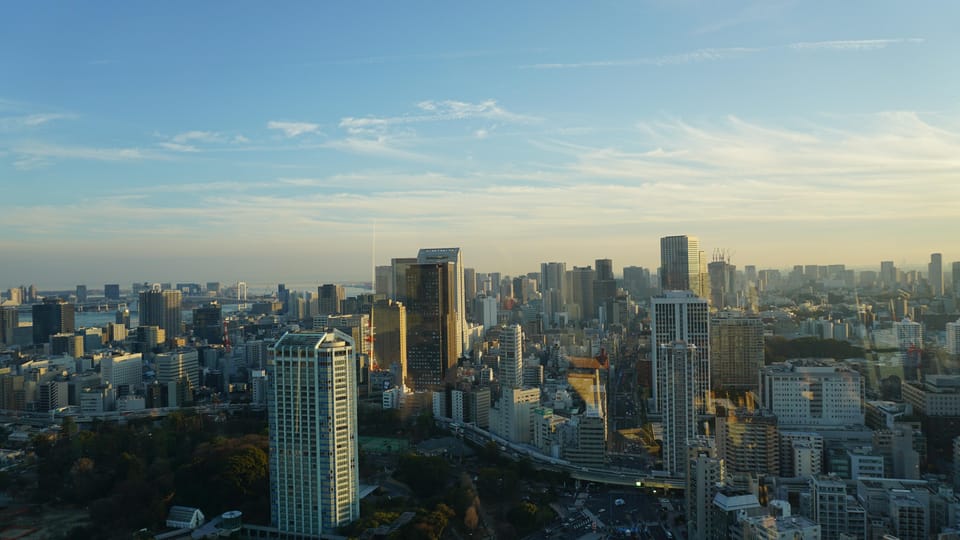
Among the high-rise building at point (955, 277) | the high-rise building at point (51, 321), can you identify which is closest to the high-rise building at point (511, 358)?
the high-rise building at point (955, 277)

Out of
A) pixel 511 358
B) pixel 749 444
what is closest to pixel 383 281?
pixel 511 358

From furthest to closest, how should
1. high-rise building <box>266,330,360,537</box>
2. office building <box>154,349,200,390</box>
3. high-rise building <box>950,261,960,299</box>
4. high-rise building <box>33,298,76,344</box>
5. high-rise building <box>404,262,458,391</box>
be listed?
high-rise building <box>33,298,76,344</box> < high-rise building <box>404,262,458,391</box> < office building <box>154,349,200,390</box> < high-rise building <box>950,261,960,299</box> < high-rise building <box>266,330,360,537</box>

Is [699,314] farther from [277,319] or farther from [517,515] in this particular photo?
[277,319]

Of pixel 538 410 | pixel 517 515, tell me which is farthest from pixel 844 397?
pixel 517 515

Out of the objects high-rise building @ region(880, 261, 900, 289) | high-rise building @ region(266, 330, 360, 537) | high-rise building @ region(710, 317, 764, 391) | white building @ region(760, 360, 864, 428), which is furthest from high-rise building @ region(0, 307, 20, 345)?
high-rise building @ region(880, 261, 900, 289)

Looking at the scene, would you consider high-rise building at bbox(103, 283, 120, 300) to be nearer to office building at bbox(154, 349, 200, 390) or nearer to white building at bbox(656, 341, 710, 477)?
office building at bbox(154, 349, 200, 390)

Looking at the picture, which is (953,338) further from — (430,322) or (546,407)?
(430,322)

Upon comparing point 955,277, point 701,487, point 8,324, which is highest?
point 955,277
